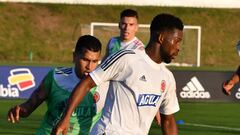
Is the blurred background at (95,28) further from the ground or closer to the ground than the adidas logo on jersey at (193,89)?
closer to the ground

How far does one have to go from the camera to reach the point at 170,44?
24.6 ft

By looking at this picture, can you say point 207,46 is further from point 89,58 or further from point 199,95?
point 89,58

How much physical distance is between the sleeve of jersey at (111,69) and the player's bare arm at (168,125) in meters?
0.88

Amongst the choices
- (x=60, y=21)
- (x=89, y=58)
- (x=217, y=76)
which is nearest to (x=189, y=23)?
Answer: (x=60, y=21)

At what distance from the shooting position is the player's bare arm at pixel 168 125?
807 cm

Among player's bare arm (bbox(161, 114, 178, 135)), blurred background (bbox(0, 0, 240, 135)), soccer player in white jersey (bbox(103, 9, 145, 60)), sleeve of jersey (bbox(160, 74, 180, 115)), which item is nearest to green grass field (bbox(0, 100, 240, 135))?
soccer player in white jersey (bbox(103, 9, 145, 60))

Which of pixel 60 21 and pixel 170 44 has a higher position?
pixel 170 44

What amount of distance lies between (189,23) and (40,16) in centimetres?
1056

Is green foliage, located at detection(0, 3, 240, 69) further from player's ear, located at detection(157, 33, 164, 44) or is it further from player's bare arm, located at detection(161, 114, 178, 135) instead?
player's ear, located at detection(157, 33, 164, 44)

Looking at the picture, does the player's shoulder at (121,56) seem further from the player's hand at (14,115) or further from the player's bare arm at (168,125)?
the player's hand at (14,115)

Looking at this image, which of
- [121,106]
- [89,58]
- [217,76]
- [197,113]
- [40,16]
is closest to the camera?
[121,106]

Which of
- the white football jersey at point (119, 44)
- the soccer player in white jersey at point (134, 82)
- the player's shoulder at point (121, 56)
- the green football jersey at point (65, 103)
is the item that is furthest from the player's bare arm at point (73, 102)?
the white football jersey at point (119, 44)

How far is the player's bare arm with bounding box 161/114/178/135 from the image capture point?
8.07 metres

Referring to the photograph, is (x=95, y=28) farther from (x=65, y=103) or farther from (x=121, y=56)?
(x=121, y=56)
